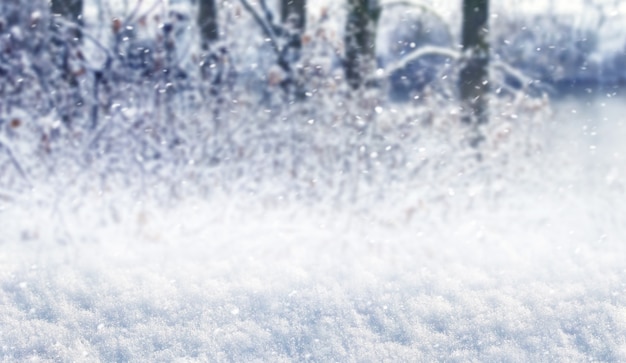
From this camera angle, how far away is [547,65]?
607cm

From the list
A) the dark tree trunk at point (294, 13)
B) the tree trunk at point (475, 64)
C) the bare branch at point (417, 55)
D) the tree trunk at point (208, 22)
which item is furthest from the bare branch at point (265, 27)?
the tree trunk at point (475, 64)

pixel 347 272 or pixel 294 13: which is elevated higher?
pixel 294 13

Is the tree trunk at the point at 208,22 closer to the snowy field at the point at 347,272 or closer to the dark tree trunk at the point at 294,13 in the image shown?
the dark tree trunk at the point at 294,13

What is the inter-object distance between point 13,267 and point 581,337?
4193 millimetres

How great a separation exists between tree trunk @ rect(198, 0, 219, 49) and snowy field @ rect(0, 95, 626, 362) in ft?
4.82

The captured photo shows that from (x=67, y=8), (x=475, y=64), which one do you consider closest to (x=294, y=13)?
(x=475, y=64)

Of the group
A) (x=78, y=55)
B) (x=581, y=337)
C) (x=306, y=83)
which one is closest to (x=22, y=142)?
(x=78, y=55)

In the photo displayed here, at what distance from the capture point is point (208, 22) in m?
5.76

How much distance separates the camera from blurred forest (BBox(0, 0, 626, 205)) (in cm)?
576

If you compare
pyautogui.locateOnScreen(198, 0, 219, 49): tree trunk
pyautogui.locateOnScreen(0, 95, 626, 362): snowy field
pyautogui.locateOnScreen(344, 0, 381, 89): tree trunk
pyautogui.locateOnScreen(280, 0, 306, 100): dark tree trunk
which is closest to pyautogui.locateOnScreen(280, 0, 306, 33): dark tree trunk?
pyautogui.locateOnScreen(280, 0, 306, 100): dark tree trunk

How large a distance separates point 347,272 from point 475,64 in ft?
7.56

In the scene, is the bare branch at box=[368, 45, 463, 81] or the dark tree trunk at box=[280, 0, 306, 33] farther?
the bare branch at box=[368, 45, 463, 81]

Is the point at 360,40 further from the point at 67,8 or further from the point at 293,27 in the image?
the point at 67,8

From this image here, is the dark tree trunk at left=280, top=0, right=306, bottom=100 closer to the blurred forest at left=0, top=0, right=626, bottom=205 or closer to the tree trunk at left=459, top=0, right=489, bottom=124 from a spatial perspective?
the blurred forest at left=0, top=0, right=626, bottom=205
